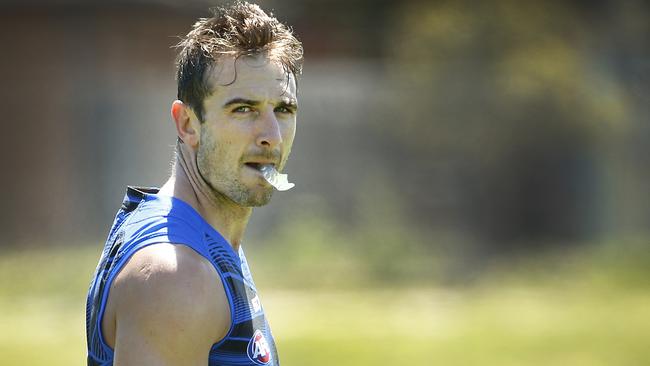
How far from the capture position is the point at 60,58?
17.0 meters

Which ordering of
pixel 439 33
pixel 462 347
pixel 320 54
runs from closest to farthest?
pixel 462 347 < pixel 439 33 < pixel 320 54

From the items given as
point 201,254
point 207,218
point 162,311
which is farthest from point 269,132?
point 162,311

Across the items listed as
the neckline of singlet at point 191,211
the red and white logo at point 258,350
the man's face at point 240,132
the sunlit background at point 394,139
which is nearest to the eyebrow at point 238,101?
the man's face at point 240,132

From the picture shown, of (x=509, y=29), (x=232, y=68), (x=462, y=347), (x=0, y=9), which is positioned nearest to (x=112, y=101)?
(x=0, y=9)

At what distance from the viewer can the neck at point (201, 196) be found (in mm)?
3393

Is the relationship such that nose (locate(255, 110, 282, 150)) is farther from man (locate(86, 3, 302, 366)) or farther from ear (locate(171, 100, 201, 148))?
ear (locate(171, 100, 201, 148))

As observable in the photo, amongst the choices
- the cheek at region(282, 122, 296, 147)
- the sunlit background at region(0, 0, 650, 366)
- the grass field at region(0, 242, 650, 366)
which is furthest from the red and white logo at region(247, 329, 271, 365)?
the sunlit background at region(0, 0, 650, 366)

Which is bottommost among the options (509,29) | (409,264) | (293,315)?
(293,315)

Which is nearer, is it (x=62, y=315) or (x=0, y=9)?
(x=62, y=315)

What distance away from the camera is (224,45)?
3441 mm

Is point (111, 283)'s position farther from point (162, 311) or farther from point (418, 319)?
point (418, 319)

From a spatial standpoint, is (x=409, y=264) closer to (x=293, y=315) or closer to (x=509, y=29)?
(x=293, y=315)

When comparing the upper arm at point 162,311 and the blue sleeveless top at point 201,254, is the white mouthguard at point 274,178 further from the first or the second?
the upper arm at point 162,311

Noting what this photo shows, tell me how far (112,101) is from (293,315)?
5891 mm
